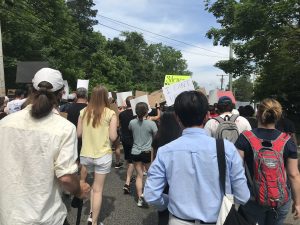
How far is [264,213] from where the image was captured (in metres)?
3.81

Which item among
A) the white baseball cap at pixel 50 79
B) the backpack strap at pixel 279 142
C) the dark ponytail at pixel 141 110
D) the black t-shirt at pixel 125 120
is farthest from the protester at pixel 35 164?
the black t-shirt at pixel 125 120

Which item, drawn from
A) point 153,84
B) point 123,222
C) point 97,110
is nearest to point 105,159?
point 97,110

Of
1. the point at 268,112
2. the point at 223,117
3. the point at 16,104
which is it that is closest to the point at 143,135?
the point at 223,117

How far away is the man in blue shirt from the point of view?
8.40 feet

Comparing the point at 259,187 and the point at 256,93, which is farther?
the point at 256,93

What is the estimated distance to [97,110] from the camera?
219 inches

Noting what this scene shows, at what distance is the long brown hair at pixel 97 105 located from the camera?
5.56 m

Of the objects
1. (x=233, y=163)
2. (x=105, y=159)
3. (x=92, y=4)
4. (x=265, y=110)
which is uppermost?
(x=92, y=4)

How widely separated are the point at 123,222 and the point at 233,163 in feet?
12.2

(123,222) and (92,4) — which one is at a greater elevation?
(92,4)

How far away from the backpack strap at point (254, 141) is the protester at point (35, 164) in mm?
1702

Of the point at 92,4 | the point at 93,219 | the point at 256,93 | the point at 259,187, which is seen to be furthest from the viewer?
the point at 92,4

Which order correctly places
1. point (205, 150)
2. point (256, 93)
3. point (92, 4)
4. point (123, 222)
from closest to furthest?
point (205, 150), point (123, 222), point (256, 93), point (92, 4)

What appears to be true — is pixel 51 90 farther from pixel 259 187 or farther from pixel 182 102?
pixel 259 187
